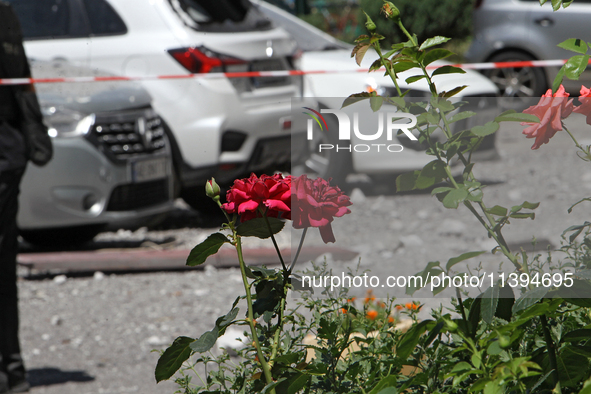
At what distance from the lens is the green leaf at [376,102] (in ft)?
3.14

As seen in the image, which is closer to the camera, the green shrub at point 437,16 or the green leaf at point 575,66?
the green leaf at point 575,66

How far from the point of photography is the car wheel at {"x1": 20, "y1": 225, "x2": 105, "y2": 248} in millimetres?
5102

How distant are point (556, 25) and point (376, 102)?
8.75m

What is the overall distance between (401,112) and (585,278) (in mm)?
341

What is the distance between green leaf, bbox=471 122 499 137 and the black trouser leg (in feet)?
7.50

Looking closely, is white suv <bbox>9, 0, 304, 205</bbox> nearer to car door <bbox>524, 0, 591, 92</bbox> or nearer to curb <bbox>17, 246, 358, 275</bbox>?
curb <bbox>17, 246, 358, 275</bbox>

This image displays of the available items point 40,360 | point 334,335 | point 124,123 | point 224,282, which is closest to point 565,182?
point 224,282

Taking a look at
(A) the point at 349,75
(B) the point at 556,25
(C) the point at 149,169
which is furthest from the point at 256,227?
(B) the point at 556,25

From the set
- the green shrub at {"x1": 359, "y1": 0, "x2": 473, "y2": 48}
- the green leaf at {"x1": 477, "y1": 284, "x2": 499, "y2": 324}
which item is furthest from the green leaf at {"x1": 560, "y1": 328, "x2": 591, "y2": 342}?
the green shrub at {"x1": 359, "y1": 0, "x2": 473, "y2": 48}

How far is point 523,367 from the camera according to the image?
793mm

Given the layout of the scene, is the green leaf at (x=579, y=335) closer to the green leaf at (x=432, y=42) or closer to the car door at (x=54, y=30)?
the green leaf at (x=432, y=42)

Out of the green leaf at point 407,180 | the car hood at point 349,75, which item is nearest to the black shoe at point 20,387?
the green leaf at point 407,180

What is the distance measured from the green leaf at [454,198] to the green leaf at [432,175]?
1.8 inches

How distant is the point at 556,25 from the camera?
8844mm
